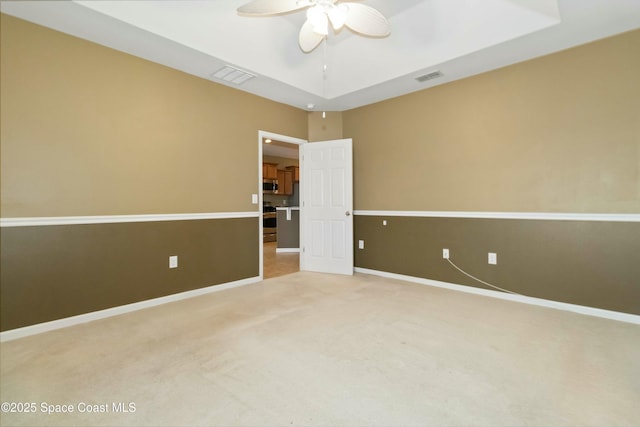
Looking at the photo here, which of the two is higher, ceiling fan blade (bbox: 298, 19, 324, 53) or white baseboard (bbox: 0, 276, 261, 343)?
ceiling fan blade (bbox: 298, 19, 324, 53)

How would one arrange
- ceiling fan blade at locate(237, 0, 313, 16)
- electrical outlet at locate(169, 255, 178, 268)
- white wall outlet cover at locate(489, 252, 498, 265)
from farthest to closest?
white wall outlet cover at locate(489, 252, 498, 265)
electrical outlet at locate(169, 255, 178, 268)
ceiling fan blade at locate(237, 0, 313, 16)

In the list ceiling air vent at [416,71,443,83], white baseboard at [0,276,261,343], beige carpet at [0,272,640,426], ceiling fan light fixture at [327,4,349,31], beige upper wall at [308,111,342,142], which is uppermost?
ceiling air vent at [416,71,443,83]

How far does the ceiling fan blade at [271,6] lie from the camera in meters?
2.20

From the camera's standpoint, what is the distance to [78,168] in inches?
105

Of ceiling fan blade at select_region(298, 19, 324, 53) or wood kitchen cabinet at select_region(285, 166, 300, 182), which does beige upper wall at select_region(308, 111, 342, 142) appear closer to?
ceiling fan blade at select_region(298, 19, 324, 53)

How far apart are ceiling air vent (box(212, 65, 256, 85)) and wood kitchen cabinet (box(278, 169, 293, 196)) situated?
5328 mm

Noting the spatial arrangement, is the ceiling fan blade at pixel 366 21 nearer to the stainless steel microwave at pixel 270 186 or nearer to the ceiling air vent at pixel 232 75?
the ceiling air vent at pixel 232 75

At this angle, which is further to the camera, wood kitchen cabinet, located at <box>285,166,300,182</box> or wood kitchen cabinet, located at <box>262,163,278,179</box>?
wood kitchen cabinet, located at <box>285,166,300,182</box>

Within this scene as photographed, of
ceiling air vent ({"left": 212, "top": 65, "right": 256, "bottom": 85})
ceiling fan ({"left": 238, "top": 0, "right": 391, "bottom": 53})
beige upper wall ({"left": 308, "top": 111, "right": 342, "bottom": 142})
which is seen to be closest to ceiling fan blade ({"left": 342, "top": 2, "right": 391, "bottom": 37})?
ceiling fan ({"left": 238, "top": 0, "right": 391, "bottom": 53})

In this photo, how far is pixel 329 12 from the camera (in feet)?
7.45

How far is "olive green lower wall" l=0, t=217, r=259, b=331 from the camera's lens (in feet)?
7.80

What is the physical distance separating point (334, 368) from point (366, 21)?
2594mm

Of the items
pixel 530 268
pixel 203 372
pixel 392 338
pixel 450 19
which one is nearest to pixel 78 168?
pixel 203 372

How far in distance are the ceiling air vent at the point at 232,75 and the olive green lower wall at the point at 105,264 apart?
5.55 ft
